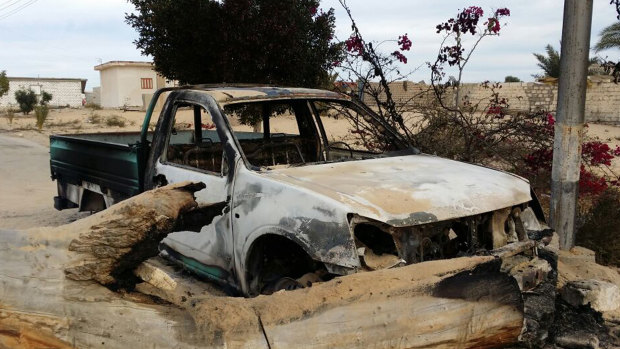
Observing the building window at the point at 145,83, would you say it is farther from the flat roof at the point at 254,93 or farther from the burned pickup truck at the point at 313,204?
the flat roof at the point at 254,93

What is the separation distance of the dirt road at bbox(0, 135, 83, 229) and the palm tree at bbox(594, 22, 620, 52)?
59.8 ft

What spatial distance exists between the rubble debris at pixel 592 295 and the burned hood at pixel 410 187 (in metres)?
0.74

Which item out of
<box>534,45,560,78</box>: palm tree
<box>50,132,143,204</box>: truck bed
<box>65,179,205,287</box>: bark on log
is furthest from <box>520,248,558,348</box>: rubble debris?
<box>534,45,560,78</box>: palm tree

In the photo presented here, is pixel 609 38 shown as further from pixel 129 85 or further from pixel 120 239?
pixel 129 85

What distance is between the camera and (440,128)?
753 cm

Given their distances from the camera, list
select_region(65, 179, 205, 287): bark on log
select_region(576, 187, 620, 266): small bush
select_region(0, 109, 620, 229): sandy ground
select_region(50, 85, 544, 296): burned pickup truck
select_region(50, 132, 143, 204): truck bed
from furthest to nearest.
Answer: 1. select_region(0, 109, 620, 229): sandy ground
2. select_region(576, 187, 620, 266): small bush
3. select_region(50, 132, 143, 204): truck bed
4. select_region(50, 85, 544, 296): burned pickup truck
5. select_region(65, 179, 205, 287): bark on log

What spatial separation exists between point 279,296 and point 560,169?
11.2ft

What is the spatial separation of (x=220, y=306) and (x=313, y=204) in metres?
0.75

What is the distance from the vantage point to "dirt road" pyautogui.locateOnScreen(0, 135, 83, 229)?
24.4 feet

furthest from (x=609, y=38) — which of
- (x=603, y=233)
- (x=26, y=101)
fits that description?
(x=26, y=101)

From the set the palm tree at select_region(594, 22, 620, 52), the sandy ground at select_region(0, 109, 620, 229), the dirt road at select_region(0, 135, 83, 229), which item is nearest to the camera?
the dirt road at select_region(0, 135, 83, 229)

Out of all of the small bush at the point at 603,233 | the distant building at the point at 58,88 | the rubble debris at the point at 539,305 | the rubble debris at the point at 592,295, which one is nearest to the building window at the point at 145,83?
the distant building at the point at 58,88

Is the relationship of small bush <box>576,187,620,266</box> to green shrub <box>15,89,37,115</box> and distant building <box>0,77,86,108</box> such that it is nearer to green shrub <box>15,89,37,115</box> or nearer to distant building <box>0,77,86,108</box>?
green shrub <box>15,89,37,115</box>

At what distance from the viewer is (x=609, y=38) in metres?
19.5
